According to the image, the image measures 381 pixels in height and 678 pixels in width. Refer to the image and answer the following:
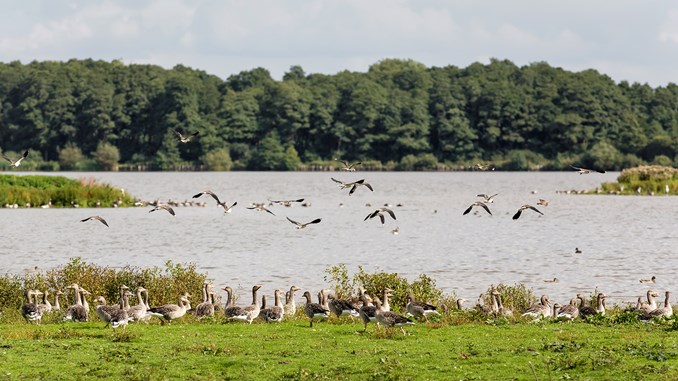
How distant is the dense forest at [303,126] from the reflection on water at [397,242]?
271 feet

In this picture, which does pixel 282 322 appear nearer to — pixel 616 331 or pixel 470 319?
pixel 470 319

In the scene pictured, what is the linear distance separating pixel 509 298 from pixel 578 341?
28.1ft

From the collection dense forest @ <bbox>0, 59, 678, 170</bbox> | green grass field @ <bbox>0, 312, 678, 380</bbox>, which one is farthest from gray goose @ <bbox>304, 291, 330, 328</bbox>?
dense forest @ <bbox>0, 59, 678, 170</bbox>

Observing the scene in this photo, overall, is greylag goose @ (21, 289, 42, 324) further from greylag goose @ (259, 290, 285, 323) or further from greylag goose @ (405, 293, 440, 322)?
greylag goose @ (405, 293, 440, 322)

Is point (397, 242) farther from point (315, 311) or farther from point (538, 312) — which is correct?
point (315, 311)

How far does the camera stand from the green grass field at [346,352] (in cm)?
1855

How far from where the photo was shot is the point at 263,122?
623 ft

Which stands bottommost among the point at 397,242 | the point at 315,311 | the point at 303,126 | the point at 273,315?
the point at 397,242

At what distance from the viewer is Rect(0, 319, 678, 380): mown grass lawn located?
18547mm

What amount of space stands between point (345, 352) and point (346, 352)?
2 centimetres

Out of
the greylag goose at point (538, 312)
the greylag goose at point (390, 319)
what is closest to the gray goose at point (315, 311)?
the greylag goose at point (390, 319)

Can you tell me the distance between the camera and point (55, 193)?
81000 mm

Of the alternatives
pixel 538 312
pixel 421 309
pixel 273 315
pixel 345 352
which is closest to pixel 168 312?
pixel 273 315

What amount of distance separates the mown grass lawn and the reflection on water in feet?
42.8
